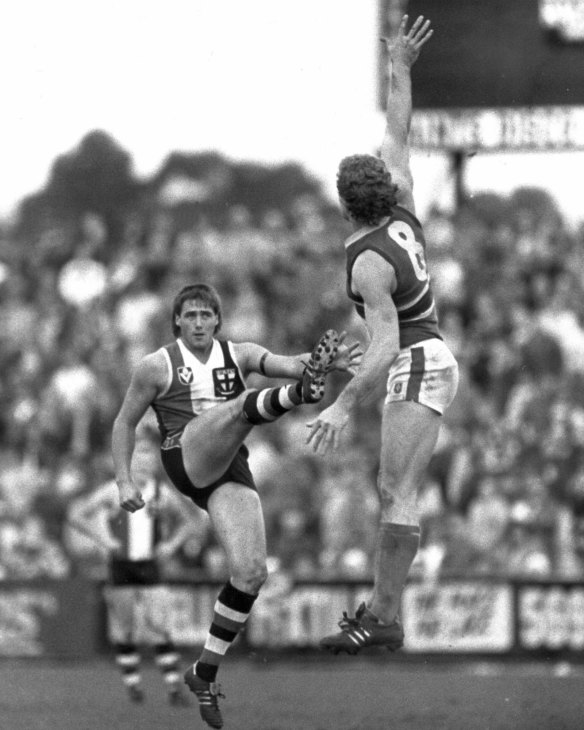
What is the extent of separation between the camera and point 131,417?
10945mm

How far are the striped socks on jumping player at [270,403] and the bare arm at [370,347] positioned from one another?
0.57 meters

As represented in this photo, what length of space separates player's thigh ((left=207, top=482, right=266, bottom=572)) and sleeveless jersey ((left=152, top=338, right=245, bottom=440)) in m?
0.52

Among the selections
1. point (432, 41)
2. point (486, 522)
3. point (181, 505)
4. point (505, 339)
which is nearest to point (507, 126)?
point (432, 41)

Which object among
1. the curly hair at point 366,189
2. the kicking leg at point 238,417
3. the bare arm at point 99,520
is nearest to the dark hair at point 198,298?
the kicking leg at point 238,417

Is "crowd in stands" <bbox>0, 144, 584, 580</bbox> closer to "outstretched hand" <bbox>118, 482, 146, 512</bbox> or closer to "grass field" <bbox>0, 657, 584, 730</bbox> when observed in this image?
"grass field" <bbox>0, 657, 584, 730</bbox>

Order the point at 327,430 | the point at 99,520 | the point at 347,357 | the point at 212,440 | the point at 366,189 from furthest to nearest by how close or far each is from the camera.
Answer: the point at 99,520
the point at 212,440
the point at 347,357
the point at 366,189
the point at 327,430

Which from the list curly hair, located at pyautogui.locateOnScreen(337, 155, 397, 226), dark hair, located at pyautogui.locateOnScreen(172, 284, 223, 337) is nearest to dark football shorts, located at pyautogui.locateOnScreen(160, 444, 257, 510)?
dark hair, located at pyautogui.locateOnScreen(172, 284, 223, 337)

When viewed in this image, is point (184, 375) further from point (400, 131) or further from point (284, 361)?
point (400, 131)

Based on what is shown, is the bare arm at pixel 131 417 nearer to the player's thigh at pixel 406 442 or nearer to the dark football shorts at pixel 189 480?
the dark football shorts at pixel 189 480

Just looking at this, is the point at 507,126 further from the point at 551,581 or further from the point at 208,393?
the point at 208,393

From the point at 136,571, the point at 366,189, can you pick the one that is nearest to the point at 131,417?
the point at 366,189

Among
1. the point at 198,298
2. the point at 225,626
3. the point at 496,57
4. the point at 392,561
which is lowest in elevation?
the point at 225,626

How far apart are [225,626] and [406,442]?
5.68 ft

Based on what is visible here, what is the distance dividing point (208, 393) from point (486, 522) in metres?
6.45
